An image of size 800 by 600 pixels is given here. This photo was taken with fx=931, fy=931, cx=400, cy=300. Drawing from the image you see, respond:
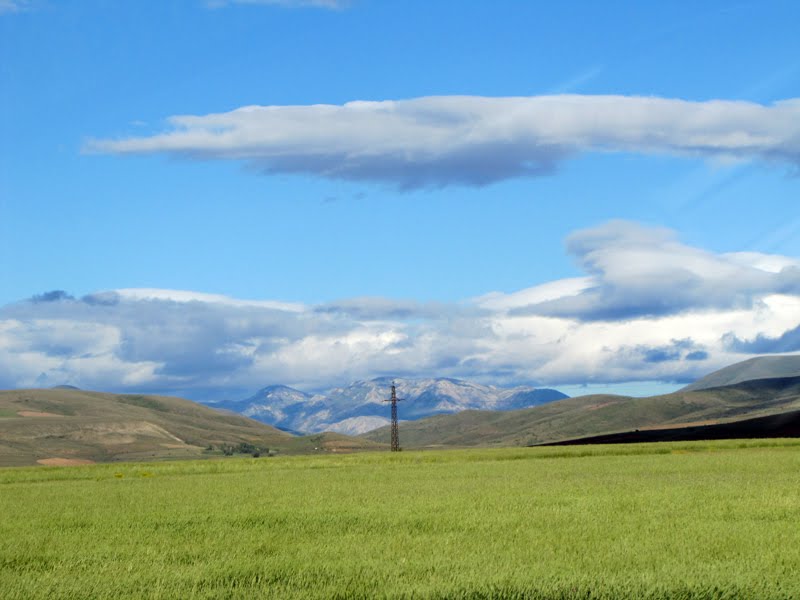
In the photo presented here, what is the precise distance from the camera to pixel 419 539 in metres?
21.5

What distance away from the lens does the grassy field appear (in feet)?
53.2

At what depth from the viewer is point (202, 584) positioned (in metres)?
16.7

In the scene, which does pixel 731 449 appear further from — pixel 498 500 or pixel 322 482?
pixel 498 500

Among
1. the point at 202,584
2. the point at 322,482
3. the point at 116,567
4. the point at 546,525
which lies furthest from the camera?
the point at 322,482

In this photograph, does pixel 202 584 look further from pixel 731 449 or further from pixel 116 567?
pixel 731 449

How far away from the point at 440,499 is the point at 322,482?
13334 millimetres

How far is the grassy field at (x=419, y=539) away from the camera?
638 inches

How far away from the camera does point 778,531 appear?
21.8 meters

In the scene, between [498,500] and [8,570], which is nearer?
[8,570]

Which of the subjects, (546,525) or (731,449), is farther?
(731,449)

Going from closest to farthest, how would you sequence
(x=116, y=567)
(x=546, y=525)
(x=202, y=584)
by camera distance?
(x=202, y=584), (x=116, y=567), (x=546, y=525)

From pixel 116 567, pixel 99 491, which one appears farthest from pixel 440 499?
pixel 99 491

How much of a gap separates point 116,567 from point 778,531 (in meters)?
14.9

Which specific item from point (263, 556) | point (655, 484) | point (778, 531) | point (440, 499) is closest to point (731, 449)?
point (655, 484)
